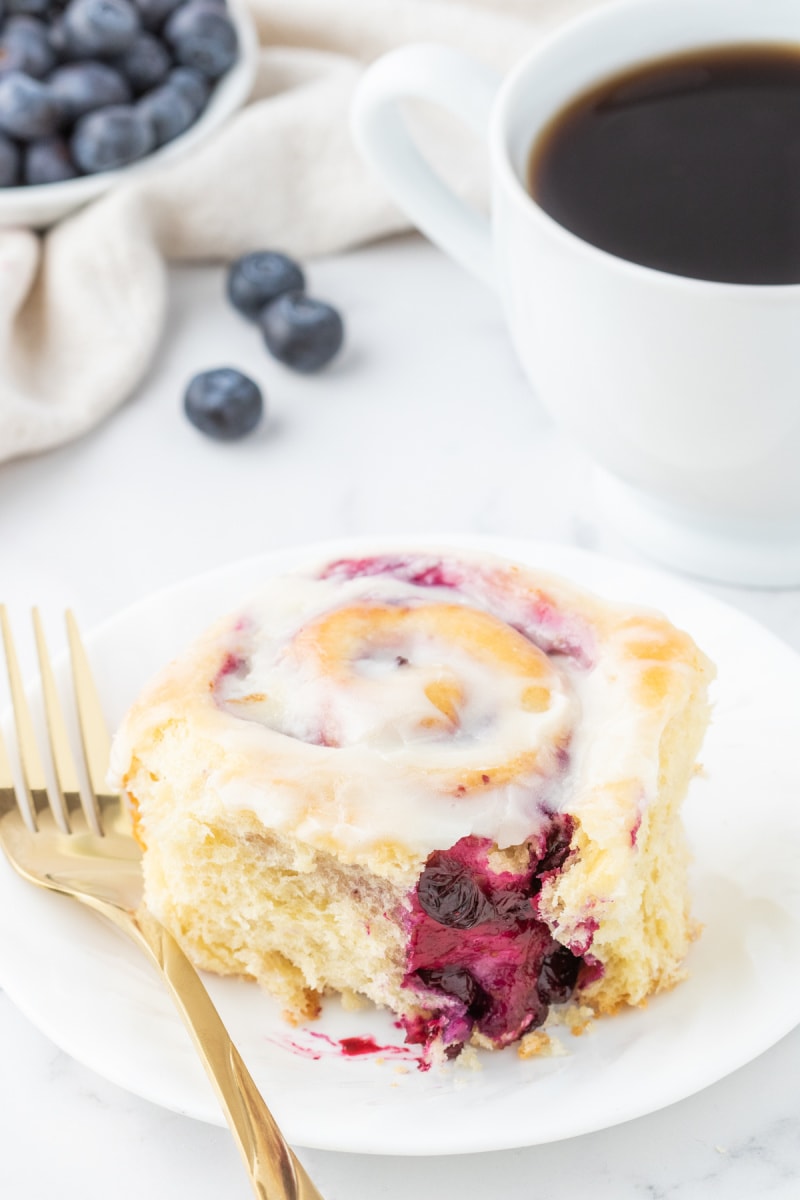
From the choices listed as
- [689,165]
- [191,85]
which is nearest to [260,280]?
[191,85]

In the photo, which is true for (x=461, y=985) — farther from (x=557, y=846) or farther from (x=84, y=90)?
(x=84, y=90)

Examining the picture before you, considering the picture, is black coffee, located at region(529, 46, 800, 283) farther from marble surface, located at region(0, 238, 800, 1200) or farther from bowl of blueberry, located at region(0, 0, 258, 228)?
bowl of blueberry, located at region(0, 0, 258, 228)

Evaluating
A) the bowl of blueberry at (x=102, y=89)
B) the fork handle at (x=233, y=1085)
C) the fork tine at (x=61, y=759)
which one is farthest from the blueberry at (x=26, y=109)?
the fork handle at (x=233, y=1085)

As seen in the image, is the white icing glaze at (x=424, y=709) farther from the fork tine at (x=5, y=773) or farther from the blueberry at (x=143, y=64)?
the blueberry at (x=143, y=64)

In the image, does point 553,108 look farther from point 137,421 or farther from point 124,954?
point 124,954

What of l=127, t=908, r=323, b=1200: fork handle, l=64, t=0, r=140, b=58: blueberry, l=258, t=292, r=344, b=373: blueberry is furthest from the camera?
l=64, t=0, r=140, b=58: blueberry

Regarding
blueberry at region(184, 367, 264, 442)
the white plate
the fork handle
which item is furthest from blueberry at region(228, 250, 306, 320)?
the fork handle

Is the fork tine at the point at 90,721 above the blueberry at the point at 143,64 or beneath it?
beneath
